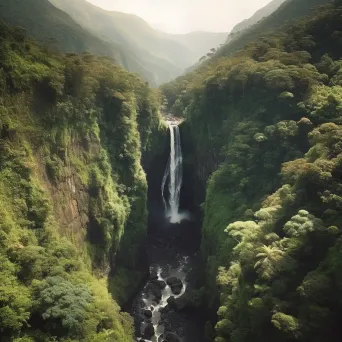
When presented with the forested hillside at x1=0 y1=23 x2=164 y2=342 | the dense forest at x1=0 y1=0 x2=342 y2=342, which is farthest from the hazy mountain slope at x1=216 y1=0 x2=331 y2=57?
the forested hillside at x1=0 y1=23 x2=164 y2=342

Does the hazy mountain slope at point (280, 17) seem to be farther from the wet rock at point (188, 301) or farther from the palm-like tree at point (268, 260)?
Result: the palm-like tree at point (268, 260)

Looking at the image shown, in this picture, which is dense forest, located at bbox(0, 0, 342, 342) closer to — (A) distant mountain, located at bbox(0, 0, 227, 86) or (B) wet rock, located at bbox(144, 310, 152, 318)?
(B) wet rock, located at bbox(144, 310, 152, 318)

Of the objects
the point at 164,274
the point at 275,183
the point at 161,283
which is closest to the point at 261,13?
the point at 275,183

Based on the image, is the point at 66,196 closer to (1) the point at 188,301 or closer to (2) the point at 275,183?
(1) the point at 188,301

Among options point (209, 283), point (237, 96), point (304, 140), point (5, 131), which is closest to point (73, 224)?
point (5, 131)

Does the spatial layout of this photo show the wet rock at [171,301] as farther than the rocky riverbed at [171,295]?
Yes

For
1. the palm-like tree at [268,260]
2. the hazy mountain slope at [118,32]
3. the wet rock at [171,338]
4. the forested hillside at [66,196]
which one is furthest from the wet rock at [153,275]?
the hazy mountain slope at [118,32]

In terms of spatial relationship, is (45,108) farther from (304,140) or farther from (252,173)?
(304,140)

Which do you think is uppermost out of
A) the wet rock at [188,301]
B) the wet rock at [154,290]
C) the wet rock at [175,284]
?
the wet rock at [188,301]
